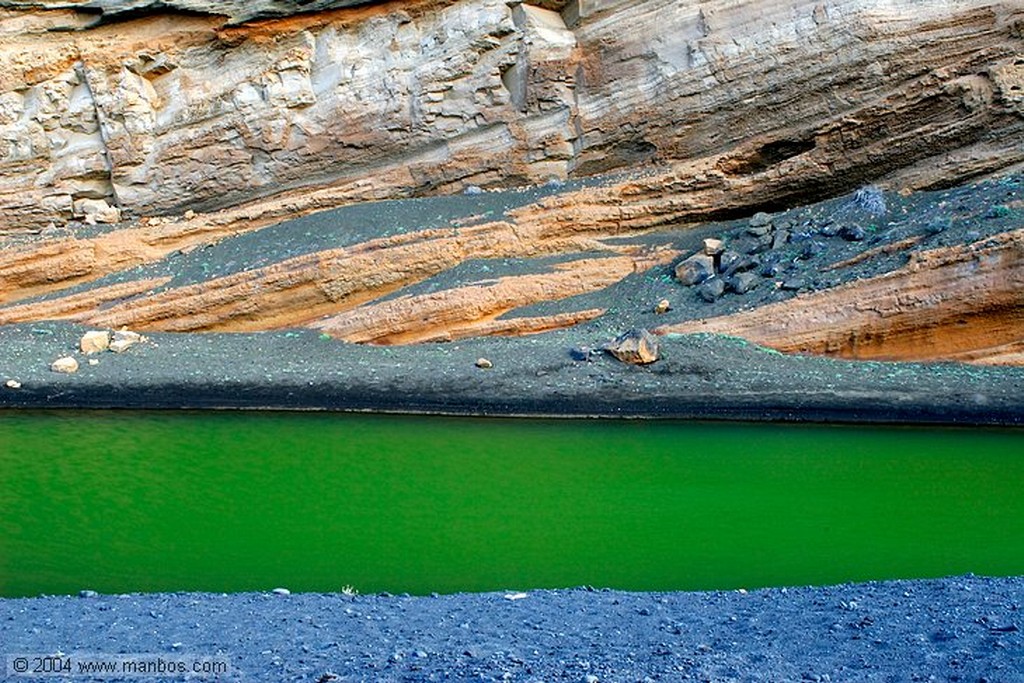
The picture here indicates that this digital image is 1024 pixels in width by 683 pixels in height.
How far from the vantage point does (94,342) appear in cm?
1842

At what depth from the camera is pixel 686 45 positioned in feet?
68.7

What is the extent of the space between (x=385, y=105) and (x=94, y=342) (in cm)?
781

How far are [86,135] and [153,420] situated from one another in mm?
9710

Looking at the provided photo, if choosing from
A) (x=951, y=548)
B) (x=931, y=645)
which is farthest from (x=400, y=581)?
(x=951, y=548)

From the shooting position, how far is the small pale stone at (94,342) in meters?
18.4

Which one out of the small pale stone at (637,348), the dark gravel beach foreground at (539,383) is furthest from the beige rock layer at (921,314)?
the small pale stone at (637,348)

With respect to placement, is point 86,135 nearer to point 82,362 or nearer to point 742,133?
point 82,362

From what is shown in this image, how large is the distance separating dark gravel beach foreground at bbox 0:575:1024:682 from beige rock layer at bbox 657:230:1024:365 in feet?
27.6

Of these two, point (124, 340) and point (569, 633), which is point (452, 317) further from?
point (569, 633)

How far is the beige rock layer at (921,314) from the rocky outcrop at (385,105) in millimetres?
4077

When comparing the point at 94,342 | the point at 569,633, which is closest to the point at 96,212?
the point at 94,342

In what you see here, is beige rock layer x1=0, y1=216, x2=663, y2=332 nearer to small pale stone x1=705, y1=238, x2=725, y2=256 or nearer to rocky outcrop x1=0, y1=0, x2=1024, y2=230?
small pale stone x1=705, y1=238, x2=725, y2=256

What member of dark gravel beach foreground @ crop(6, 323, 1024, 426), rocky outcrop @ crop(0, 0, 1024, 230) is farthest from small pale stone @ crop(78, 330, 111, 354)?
rocky outcrop @ crop(0, 0, 1024, 230)

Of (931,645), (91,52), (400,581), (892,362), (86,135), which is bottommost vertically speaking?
(892,362)
